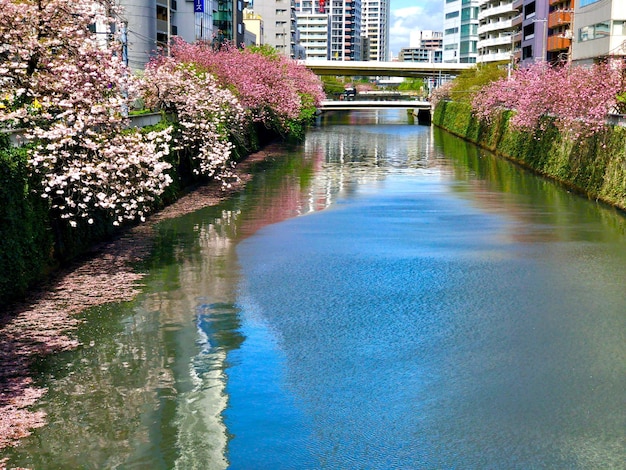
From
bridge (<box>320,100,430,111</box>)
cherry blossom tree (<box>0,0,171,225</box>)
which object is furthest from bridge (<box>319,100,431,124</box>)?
cherry blossom tree (<box>0,0,171,225</box>)

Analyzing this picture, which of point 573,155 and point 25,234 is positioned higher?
point 573,155

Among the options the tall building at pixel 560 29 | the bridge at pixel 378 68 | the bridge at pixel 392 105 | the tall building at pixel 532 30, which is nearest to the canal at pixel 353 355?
the tall building at pixel 560 29

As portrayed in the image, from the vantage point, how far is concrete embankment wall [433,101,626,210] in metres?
31.0

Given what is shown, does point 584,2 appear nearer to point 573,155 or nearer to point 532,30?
point 573,155

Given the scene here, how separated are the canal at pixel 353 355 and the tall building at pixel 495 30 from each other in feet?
314

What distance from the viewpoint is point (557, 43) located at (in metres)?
80.5

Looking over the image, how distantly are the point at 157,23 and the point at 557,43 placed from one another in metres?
37.1

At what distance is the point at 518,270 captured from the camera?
1994 centimetres

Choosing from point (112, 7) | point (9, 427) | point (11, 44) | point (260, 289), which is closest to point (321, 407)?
point (9, 427)

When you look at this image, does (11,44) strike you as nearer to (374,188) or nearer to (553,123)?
(374,188)

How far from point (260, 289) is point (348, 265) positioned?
10.3ft

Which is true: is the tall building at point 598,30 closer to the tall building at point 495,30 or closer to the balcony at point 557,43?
the balcony at point 557,43

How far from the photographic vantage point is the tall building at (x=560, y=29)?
77.9m

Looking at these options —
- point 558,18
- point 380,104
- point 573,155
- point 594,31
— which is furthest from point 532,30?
point 573,155
